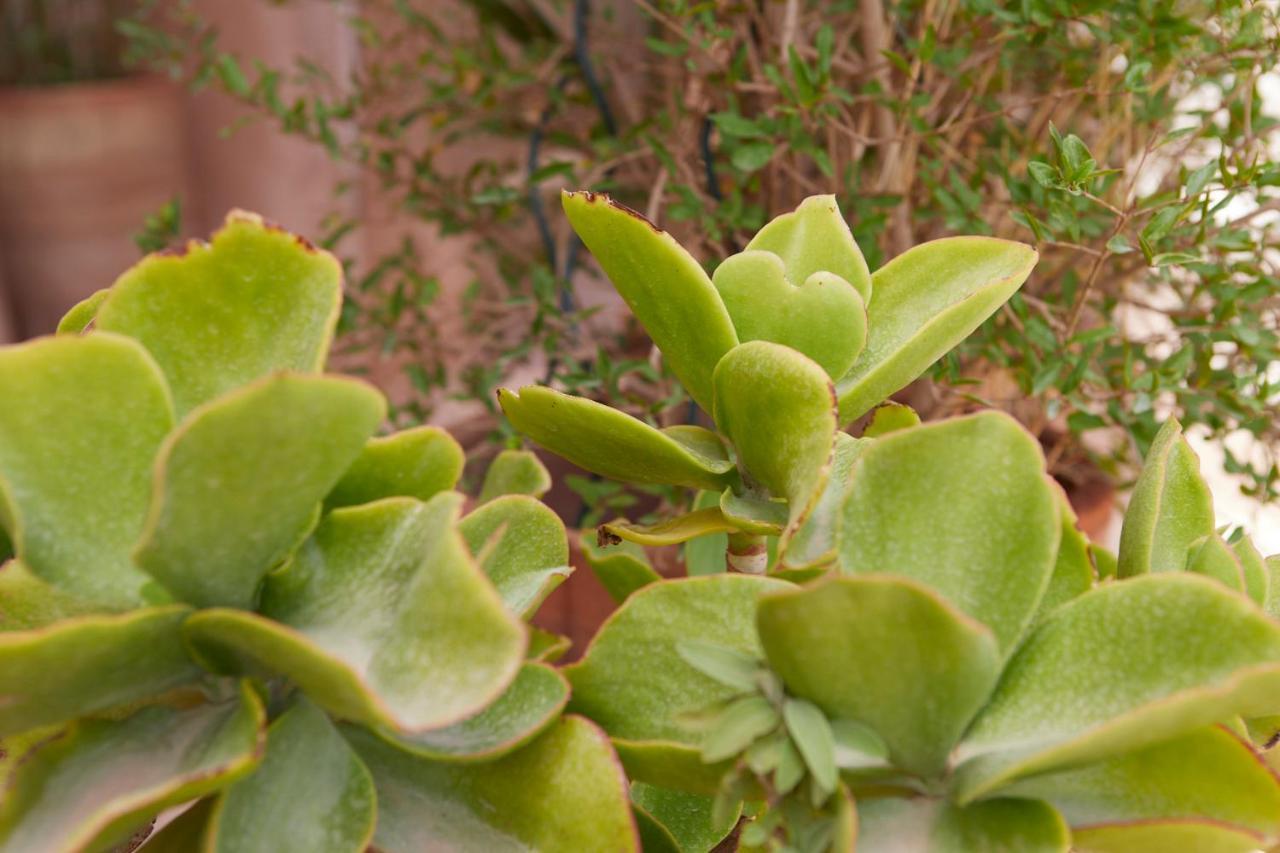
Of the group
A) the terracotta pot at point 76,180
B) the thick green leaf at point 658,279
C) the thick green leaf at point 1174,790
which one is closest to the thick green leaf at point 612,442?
the thick green leaf at point 658,279

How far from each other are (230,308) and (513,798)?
0.13 metres

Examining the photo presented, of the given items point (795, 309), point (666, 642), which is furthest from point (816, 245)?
point (666, 642)

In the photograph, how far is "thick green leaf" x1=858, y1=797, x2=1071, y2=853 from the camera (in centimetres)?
23

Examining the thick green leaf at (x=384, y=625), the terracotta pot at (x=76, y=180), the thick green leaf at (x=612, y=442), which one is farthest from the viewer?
the terracotta pot at (x=76, y=180)

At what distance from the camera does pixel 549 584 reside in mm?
279

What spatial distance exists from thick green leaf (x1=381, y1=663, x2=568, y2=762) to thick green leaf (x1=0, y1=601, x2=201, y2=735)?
5cm

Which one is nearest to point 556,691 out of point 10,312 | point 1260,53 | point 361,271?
point 1260,53

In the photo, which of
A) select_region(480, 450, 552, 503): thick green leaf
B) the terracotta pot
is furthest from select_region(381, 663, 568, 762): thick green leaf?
the terracotta pot

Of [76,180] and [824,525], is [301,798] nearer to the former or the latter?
[824,525]

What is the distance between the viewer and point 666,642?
26 centimetres

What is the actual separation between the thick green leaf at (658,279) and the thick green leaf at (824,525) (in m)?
0.05

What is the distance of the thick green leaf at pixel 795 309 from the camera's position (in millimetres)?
308

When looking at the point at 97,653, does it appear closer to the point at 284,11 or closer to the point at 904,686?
the point at 904,686

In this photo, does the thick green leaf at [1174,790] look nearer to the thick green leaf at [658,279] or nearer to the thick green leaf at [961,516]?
the thick green leaf at [961,516]
